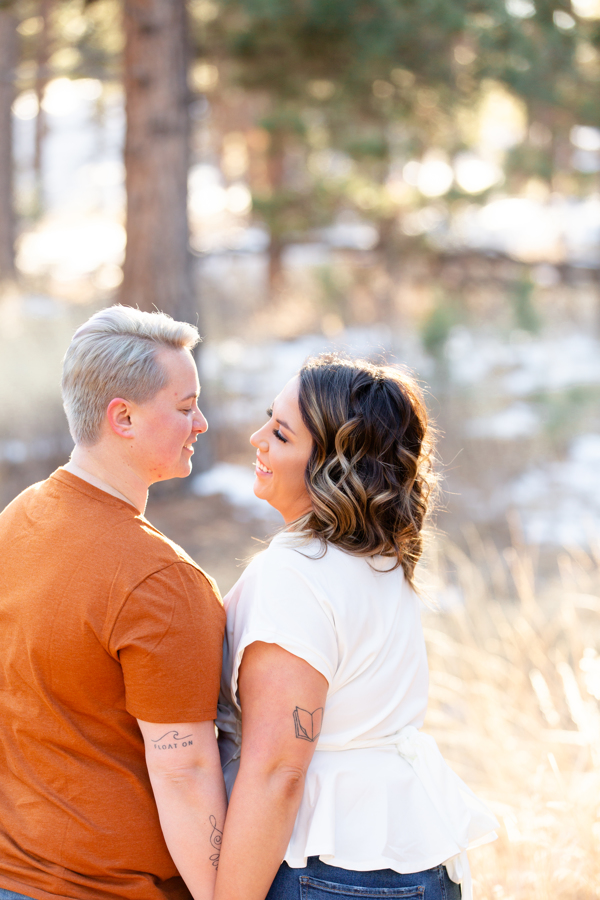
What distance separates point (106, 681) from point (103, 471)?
385 millimetres

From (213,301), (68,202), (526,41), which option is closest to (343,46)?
(526,41)

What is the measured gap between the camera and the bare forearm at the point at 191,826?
1.44 metres

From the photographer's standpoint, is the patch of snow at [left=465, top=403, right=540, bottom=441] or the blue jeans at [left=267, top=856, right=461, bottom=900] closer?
the blue jeans at [left=267, top=856, right=461, bottom=900]

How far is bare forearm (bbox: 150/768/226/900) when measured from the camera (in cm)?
144

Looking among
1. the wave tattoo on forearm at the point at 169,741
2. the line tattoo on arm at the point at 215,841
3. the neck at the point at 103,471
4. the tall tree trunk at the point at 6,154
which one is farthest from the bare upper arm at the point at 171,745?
the tall tree trunk at the point at 6,154

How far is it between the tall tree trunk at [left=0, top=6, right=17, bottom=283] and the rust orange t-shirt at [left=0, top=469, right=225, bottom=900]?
1257 centimetres

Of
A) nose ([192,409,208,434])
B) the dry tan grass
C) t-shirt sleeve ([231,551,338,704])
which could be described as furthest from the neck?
the dry tan grass

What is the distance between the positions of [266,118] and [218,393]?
353 centimetres

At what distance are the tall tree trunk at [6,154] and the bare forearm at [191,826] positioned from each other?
41.8 feet

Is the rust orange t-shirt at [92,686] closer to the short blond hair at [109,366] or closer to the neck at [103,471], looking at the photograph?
the neck at [103,471]

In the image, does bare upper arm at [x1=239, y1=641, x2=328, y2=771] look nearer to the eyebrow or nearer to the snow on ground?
the eyebrow

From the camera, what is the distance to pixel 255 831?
55.6 inches

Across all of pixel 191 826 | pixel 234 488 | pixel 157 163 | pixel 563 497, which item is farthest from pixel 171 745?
pixel 563 497

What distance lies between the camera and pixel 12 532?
60.9 inches
